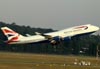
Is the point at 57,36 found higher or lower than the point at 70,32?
lower

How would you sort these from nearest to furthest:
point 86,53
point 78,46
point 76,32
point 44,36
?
point 76,32
point 44,36
point 86,53
point 78,46

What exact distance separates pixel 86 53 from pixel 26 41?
47904 mm

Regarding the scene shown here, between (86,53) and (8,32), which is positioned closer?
(8,32)

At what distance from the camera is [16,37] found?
12081 centimetres

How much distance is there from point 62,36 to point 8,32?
59.2ft

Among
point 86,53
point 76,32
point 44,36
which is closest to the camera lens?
point 76,32

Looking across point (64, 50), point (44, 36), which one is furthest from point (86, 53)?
point (44, 36)

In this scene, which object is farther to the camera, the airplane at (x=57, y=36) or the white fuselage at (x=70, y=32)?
the airplane at (x=57, y=36)

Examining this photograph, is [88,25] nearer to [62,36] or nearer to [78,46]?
[62,36]

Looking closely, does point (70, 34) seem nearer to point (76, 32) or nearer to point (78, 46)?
point (76, 32)

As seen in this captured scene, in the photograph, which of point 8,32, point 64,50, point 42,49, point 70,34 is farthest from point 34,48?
point 70,34

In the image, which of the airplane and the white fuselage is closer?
the white fuselage

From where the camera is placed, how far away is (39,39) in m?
121

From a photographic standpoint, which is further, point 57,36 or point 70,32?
point 57,36
